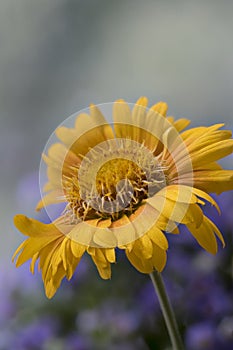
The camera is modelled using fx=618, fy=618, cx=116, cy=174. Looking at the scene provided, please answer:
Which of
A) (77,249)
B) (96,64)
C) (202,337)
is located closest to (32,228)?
(77,249)

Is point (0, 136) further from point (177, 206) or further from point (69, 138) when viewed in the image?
point (177, 206)

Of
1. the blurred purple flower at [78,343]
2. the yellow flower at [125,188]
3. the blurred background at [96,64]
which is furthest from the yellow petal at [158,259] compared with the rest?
the blurred background at [96,64]

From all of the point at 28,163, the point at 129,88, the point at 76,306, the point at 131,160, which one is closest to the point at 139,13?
the point at 129,88

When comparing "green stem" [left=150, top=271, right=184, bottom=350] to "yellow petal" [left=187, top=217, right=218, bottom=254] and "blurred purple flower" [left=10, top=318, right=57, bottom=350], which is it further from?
"blurred purple flower" [left=10, top=318, right=57, bottom=350]

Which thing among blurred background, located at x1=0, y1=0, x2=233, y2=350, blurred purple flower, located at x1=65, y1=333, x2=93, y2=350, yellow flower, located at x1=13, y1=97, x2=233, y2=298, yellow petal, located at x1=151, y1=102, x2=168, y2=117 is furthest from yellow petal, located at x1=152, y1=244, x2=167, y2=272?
blurred background, located at x1=0, y1=0, x2=233, y2=350

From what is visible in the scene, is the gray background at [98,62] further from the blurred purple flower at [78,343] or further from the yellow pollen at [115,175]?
the yellow pollen at [115,175]

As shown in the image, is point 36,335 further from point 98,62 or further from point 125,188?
point 98,62
